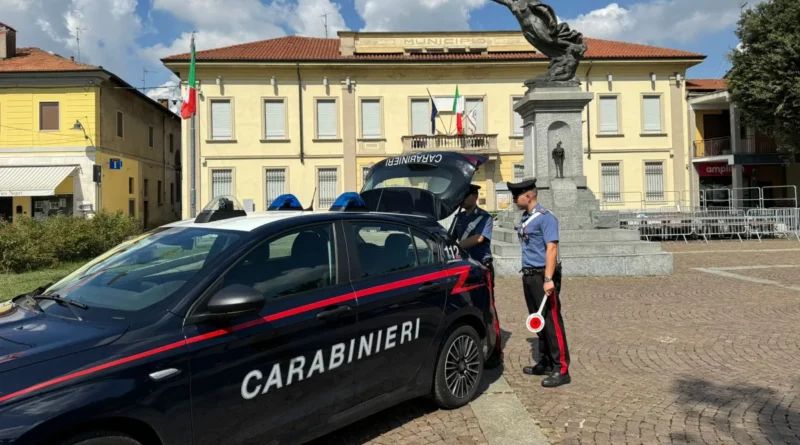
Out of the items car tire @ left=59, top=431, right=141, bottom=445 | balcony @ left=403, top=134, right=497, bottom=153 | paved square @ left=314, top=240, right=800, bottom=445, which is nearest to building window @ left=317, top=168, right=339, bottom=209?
balcony @ left=403, top=134, right=497, bottom=153

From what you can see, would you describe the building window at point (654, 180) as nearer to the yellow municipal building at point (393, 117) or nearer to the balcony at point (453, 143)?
the yellow municipal building at point (393, 117)

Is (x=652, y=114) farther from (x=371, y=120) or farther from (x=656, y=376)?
(x=656, y=376)

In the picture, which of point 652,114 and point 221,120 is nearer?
point 221,120

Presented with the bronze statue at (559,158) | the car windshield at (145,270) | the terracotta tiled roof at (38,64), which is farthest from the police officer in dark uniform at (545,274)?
the terracotta tiled roof at (38,64)

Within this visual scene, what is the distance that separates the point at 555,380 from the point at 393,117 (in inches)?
1051

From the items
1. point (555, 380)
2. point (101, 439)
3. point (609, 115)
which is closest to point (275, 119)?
point (609, 115)

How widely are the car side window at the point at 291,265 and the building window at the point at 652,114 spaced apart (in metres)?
31.7

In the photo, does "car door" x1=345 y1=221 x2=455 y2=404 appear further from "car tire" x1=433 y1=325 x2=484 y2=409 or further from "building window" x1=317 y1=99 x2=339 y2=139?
"building window" x1=317 y1=99 x2=339 y2=139

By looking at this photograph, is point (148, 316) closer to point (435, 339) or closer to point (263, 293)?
point (263, 293)

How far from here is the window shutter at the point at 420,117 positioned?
100 feet

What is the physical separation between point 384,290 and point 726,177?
1361 inches

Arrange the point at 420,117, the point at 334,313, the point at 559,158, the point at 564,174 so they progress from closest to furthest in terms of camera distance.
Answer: the point at 334,313, the point at 559,158, the point at 564,174, the point at 420,117

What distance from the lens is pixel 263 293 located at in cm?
314

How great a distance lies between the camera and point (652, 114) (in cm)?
3138
